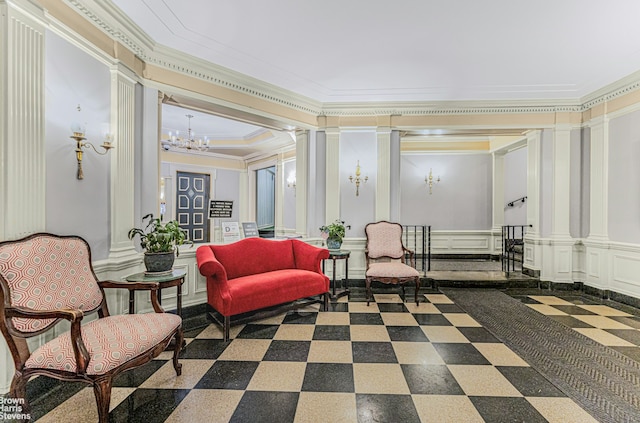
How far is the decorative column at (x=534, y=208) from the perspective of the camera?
4859mm

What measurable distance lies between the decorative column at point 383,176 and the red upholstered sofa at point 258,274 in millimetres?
1522

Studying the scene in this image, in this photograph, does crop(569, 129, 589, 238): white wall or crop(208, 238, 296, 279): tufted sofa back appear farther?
crop(569, 129, 589, 238): white wall

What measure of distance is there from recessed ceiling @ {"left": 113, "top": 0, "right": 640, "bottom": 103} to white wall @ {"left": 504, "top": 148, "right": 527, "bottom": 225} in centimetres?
283

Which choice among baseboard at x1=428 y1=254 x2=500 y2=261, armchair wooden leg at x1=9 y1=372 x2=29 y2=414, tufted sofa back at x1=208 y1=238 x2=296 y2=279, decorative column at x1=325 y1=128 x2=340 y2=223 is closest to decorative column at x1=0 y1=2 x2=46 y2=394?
armchair wooden leg at x1=9 y1=372 x2=29 y2=414

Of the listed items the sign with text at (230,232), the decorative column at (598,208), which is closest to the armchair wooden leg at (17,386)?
the sign with text at (230,232)

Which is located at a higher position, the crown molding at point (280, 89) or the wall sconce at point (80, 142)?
the crown molding at point (280, 89)

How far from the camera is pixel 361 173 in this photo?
4.88 m

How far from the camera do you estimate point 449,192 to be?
718 cm

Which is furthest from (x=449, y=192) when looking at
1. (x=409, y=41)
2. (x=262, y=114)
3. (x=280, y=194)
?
(x=262, y=114)

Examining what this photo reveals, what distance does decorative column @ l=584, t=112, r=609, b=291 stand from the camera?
168 inches

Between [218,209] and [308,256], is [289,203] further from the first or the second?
[308,256]

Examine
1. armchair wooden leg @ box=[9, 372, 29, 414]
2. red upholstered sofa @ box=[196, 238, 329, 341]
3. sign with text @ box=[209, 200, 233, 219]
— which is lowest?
armchair wooden leg @ box=[9, 372, 29, 414]

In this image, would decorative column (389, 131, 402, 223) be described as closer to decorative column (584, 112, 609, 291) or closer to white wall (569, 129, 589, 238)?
white wall (569, 129, 589, 238)

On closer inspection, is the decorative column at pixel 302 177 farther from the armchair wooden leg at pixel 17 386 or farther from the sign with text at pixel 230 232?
the armchair wooden leg at pixel 17 386
